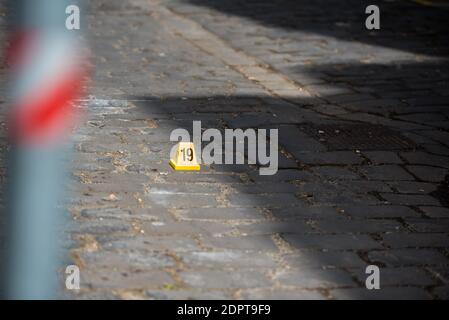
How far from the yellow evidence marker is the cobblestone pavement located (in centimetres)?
9

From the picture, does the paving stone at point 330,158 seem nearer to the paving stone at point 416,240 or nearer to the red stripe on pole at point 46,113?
the paving stone at point 416,240

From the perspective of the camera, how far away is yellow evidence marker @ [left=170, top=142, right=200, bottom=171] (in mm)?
5891

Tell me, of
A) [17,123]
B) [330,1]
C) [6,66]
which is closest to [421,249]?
[17,123]

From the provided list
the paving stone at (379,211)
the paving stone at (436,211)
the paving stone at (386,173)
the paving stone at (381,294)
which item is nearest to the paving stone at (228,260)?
the paving stone at (381,294)

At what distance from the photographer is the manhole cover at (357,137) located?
6629mm

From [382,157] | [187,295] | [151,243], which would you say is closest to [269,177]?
[382,157]

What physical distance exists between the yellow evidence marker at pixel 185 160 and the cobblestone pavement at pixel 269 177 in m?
0.09

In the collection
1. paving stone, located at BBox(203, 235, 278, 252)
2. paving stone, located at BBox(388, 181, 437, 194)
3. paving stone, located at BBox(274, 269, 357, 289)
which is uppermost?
paving stone, located at BBox(388, 181, 437, 194)

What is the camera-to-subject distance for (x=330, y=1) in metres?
12.6

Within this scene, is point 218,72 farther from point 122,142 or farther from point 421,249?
point 421,249

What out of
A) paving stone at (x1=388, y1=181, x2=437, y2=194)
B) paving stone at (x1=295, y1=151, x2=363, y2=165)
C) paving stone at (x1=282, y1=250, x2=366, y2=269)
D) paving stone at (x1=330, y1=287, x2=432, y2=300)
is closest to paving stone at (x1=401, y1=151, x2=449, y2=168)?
paving stone at (x1=295, y1=151, x2=363, y2=165)

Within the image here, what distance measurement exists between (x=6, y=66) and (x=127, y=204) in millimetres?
3773

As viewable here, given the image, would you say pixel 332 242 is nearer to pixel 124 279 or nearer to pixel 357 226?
pixel 357 226

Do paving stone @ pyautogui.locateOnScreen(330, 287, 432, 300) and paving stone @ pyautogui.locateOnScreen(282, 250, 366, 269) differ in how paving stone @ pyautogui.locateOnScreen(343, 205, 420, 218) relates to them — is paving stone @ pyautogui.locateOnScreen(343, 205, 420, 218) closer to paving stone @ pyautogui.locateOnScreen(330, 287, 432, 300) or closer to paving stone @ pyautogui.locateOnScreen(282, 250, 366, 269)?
paving stone @ pyautogui.locateOnScreen(282, 250, 366, 269)
